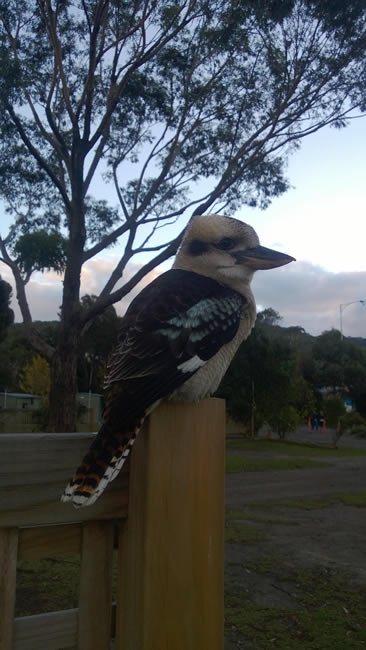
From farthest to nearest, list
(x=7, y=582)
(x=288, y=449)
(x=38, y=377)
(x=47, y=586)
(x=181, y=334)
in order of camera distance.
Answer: (x=38, y=377) < (x=288, y=449) < (x=47, y=586) < (x=181, y=334) < (x=7, y=582)

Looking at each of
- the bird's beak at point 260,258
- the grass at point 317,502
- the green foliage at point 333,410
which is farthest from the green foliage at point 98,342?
the bird's beak at point 260,258

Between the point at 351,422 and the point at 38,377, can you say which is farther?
the point at 38,377

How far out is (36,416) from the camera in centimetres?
2114

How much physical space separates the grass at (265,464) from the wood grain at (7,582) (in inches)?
479

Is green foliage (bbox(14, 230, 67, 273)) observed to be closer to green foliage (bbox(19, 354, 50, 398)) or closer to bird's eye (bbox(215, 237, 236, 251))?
bird's eye (bbox(215, 237, 236, 251))

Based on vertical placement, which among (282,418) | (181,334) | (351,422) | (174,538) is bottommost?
(351,422)

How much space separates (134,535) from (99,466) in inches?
7.9

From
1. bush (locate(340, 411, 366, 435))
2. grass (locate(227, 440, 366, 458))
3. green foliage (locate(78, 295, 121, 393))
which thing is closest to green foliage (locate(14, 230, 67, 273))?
grass (locate(227, 440, 366, 458))

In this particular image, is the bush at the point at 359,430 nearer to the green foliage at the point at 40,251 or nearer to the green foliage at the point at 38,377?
the green foliage at the point at 38,377

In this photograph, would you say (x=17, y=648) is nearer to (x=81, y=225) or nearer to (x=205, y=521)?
(x=205, y=521)

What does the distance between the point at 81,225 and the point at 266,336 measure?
15.1 m

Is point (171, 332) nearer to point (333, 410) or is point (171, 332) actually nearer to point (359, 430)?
point (333, 410)

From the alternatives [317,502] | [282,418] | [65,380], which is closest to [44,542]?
[317,502]

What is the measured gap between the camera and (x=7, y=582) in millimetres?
1168
